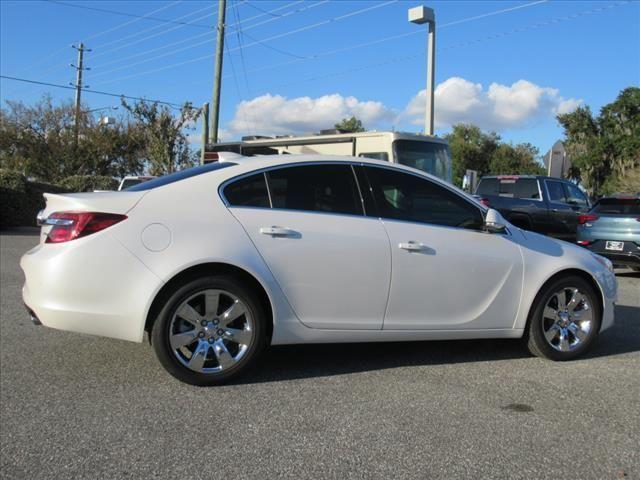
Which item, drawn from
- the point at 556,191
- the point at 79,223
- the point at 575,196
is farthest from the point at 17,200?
the point at 79,223

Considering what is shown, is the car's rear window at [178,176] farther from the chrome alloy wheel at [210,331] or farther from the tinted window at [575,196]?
the tinted window at [575,196]

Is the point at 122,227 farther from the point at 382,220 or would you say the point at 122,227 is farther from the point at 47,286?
the point at 382,220

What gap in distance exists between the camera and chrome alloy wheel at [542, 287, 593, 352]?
16.9ft

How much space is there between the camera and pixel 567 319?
5.20 metres

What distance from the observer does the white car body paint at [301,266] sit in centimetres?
412

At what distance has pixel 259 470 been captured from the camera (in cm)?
313

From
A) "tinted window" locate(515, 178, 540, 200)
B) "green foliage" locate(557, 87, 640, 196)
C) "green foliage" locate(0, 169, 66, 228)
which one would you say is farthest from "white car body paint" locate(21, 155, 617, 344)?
"green foliage" locate(557, 87, 640, 196)

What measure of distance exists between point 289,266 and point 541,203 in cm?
1098

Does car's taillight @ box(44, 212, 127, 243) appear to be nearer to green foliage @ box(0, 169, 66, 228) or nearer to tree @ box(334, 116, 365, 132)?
green foliage @ box(0, 169, 66, 228)

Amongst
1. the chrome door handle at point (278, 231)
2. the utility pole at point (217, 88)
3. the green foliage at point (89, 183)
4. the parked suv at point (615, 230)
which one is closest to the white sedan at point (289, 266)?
the chrome door handle at point (278, 231)

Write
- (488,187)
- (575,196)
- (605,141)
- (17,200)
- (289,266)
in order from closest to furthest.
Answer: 1. (289,266)
2. (575,196)
3. (488,187)
4. (17,200)
5. (605,141)

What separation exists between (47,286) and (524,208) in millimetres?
11912

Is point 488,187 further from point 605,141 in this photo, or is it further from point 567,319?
point 605,141

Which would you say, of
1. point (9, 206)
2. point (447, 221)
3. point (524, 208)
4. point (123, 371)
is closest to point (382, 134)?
point (524, 208)
